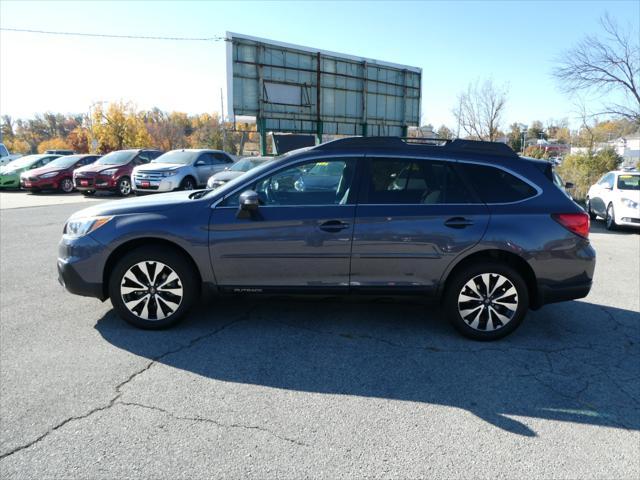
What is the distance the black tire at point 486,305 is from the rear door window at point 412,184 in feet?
2.07

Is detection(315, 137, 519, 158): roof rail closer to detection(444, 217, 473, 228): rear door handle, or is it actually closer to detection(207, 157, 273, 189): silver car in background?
detection(444, 217, 473, 228): rear door handle

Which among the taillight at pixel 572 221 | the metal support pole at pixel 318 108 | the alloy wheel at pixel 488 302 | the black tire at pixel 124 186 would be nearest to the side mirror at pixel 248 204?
the alloy wheel at pixel 488 302

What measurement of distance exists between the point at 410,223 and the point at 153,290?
2352mm

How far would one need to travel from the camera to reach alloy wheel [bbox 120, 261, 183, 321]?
4.18 meters

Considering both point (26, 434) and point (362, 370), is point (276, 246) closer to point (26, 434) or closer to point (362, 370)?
point (362, 370)

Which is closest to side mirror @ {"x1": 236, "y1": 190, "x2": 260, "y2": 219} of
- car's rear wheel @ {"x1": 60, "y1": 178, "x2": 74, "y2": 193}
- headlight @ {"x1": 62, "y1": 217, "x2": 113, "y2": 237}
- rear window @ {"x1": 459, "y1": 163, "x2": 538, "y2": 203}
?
headlight @ {"x1": 62, "y1": 217, "x2": 113, "y2": 237}

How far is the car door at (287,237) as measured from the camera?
408 cm

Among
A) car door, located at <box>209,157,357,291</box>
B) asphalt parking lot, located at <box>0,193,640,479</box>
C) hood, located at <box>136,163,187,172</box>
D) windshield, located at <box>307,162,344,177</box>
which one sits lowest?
asphalt parking lot, located at <box>0,193,640,479</box>

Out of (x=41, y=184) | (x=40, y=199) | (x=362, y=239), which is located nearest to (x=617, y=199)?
(x=362, y=239)

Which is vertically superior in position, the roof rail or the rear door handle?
the roof rail

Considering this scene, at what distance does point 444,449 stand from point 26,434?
7.91ft

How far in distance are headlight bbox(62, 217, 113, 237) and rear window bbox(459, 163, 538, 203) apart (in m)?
3.26

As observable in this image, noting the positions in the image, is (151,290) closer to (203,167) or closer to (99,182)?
(203,167)

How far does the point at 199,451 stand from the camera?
262 cm
